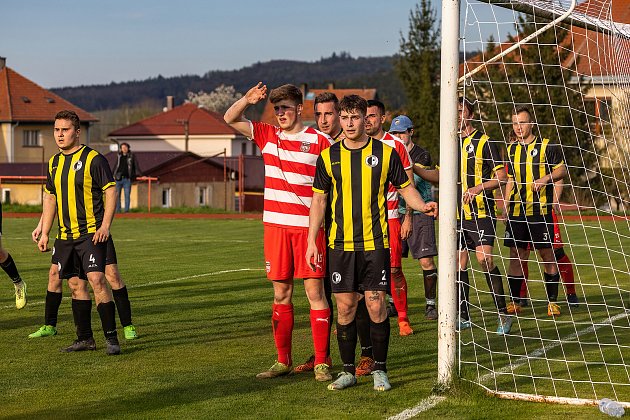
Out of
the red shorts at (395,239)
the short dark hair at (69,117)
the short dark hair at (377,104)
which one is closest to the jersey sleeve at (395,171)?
the short dark hair at (377,104)

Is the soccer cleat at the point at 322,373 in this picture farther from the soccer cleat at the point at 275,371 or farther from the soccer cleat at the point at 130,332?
the soccer cleat at the point at 130,332

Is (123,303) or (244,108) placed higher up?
(244,108)

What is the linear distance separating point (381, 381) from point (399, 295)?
2.85m

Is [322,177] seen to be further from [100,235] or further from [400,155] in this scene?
[100,235]

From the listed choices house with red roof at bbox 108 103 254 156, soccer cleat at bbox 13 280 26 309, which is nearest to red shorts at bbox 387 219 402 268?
soccer cleat at bbox 13 280 26 309

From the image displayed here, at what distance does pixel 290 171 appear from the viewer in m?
7.81

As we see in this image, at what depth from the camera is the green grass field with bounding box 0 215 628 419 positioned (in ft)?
21.9

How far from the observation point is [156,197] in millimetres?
55094

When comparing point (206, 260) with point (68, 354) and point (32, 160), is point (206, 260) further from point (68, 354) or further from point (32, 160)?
point (32, 160)

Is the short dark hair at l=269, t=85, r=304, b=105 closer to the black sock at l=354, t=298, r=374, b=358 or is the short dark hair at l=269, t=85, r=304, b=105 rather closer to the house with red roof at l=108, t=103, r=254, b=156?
the black sock at l=354, t=298, r=374, b=358

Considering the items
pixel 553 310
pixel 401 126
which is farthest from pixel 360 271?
pixel 553 310

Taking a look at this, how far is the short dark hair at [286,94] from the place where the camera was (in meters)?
7.68

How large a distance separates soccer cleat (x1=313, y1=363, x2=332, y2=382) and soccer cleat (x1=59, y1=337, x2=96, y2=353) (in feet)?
7.59

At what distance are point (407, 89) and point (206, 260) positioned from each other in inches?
1175
